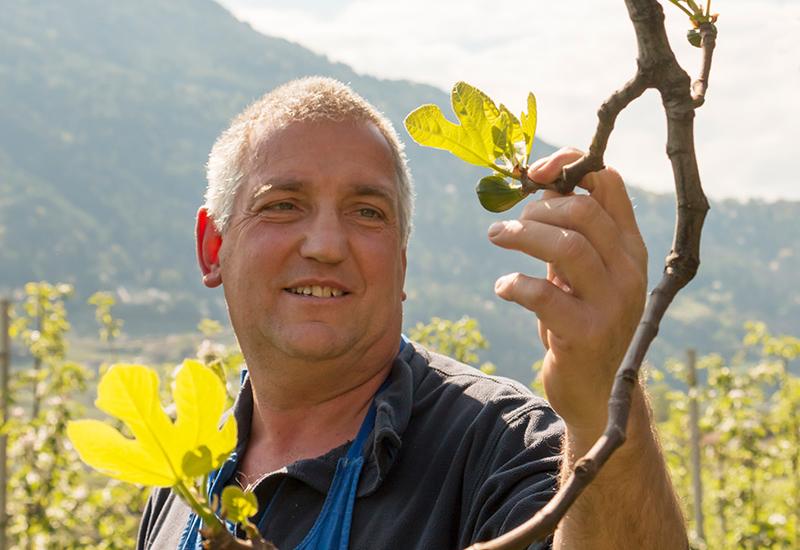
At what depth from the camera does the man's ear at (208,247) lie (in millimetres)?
2648

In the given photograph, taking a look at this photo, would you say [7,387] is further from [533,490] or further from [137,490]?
[533,490]

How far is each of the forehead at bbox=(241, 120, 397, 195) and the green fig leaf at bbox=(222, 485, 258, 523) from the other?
5.19 feet

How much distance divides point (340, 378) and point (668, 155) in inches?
65.5

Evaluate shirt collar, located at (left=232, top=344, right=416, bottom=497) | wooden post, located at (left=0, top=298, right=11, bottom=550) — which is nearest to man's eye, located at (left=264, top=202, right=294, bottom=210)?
shirt collar, located at (left=232, top=344, right=416, bottom=497)

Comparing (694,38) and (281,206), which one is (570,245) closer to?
(694,38)

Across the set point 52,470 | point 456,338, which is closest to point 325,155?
point 456,338

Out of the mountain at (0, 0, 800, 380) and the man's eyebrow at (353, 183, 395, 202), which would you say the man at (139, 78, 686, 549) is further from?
the mountain at (0, 0, 800, 380)

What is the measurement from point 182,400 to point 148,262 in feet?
408

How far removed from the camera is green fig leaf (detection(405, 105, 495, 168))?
87 centimetres

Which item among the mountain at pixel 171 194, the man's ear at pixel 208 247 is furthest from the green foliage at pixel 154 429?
the mountain at pixel 171 194

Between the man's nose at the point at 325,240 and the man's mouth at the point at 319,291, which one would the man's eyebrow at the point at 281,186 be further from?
the man's mouth at the point at 319,291

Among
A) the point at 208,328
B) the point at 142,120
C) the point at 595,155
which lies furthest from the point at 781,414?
the point at 142,120

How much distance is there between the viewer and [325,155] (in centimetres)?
224

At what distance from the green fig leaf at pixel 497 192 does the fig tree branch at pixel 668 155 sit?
0.08 m
